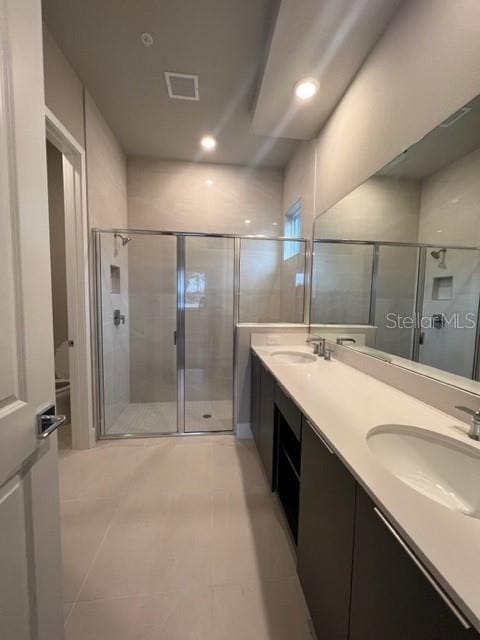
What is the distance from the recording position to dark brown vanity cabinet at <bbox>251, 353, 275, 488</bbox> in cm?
179

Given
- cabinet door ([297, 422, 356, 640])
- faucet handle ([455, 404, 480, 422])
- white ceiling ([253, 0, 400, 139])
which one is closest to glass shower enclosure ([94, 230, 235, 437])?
white ceiling ([253, 0, 400, 139])

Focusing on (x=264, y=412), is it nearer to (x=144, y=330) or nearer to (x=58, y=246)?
(x=144, y=330)

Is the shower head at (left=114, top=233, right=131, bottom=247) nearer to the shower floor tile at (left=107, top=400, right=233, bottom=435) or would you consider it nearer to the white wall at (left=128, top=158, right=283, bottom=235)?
the white wall at (left=128, top=158, right=283, bottom=235)

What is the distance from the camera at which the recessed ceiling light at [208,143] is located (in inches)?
110

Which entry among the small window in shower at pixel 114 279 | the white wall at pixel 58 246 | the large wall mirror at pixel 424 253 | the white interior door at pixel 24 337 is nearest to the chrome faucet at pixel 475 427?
the large wall mirror at pixel 424 253

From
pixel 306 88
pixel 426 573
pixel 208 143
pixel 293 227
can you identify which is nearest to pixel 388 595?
pixel 426 573

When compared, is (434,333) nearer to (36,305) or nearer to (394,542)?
(394,542)

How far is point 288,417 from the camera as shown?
56.3 inches

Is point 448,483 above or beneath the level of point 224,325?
beneath

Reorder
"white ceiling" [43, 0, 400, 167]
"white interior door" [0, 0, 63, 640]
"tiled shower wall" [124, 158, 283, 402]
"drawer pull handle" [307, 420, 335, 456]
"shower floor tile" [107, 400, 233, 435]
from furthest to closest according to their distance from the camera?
"tiled shower wall" [124, 158, 283, 402], "shower floor tile" [107, 400, 233, 435], "white ceiling" [43, 0, 400, 167], "drawer pull handle" [307, 420, 335, 456], "white interior door" [0, 0, 63, 640]

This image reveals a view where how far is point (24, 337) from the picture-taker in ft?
2.36

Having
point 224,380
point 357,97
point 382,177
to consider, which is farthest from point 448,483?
point 224,380

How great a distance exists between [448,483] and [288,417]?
0.69 meters

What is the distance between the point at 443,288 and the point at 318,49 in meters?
1.52
